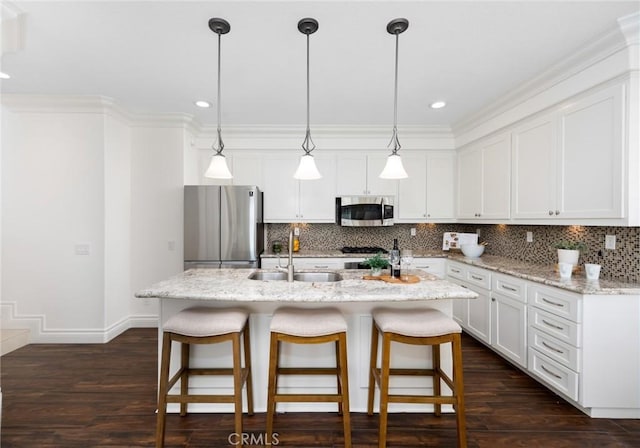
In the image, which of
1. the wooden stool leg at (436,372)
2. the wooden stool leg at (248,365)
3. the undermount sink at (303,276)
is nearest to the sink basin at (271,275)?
the undermount sink at (303,276)

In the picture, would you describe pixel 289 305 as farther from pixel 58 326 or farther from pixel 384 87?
pixel 58 326

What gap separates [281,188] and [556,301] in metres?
3.18

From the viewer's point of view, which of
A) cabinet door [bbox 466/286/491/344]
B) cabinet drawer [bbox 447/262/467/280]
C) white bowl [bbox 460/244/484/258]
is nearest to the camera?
cabinet door [bbox 466/286/491/344]

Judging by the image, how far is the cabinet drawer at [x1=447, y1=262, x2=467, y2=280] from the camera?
346 cm

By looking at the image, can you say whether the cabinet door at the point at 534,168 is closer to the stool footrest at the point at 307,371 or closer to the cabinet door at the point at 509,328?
the cabinet door at the point at 509,328

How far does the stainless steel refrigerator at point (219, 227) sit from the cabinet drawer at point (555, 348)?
282cm

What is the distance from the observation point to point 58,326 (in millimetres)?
3207

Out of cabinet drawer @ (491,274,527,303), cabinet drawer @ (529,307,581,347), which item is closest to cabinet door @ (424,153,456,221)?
cabinet drawer @ (491,274,527,303)

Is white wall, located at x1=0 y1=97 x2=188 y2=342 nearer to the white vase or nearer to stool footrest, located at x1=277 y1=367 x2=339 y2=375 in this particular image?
stool footrest, located at x1=277 y1=367 x2=339 y2=375

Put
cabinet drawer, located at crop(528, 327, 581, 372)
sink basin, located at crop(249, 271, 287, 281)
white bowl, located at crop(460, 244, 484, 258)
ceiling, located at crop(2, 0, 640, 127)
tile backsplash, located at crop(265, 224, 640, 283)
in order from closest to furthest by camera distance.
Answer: ceiling, located at crop(2, 0, 640, 127), cabinet drawer, located at crop(528, 327, 581, 372), tile backsplash, located at crop(265, 224, 640, 283), sink basin, located at crop(249, 271, 287, 281), white bowl, located at crop(460, 244, 484, 258)

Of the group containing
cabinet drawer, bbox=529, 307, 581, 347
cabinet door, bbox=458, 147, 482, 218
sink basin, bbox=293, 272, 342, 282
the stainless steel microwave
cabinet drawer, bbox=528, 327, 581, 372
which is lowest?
cabinet drawer, bbox=528, 327, 581, 372

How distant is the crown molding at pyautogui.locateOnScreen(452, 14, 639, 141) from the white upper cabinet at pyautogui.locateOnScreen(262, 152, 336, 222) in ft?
6.85

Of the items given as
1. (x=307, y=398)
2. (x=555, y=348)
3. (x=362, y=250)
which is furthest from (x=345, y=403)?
(x=362, y=250)

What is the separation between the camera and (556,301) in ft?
7.13
